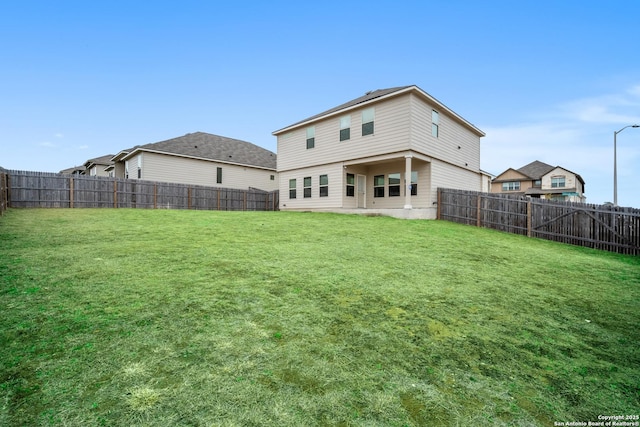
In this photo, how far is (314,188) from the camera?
20016 mm

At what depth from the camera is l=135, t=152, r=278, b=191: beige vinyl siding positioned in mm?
23453

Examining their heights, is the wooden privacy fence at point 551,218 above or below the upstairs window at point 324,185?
below

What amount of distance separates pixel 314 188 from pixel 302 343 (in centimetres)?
1760

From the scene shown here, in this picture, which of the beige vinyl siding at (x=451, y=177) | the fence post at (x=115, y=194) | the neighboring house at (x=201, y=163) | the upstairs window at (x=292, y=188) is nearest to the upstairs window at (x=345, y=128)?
the upstairs window at (x=292, y=188)

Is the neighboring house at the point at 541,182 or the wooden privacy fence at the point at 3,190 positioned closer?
the wooden privacy fence at the point at 3,190

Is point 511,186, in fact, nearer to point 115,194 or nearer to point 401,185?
point 401,185

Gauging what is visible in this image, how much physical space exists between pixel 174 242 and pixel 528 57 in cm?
2175

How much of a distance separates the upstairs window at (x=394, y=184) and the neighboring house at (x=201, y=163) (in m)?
16.1

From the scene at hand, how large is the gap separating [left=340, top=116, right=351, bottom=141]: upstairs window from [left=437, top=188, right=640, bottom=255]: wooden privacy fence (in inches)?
273

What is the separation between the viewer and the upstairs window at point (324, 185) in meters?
19.1

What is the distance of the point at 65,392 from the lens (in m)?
1.88

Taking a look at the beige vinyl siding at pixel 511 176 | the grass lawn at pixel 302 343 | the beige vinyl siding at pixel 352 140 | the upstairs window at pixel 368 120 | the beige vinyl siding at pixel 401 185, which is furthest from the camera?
the beige vinyl siding at pixel 511 176

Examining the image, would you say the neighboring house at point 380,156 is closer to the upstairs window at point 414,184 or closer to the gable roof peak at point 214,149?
the upstairs window at point 414,184

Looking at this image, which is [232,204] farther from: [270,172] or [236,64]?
[236,64]
